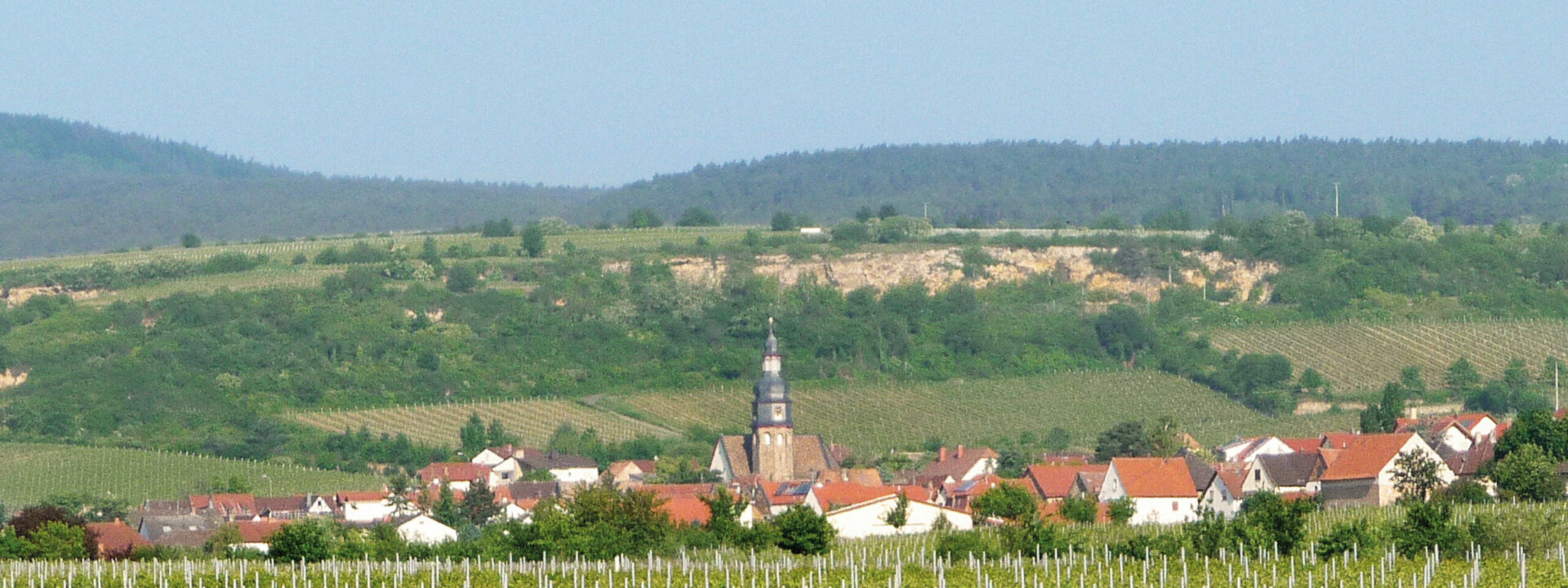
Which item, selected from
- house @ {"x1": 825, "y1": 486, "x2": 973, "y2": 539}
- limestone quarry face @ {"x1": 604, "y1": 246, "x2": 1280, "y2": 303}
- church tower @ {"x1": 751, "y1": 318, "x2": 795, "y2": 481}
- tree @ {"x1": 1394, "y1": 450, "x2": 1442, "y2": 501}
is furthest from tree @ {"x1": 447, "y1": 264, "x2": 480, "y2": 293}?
tree @ {"x1": 1394, "y1": 450, "x2": 1442, "y2": 501}

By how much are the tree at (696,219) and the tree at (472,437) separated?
2776 inches

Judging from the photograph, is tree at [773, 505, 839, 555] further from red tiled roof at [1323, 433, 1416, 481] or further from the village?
red tiled roof at [1323, 433, 1416, 481]

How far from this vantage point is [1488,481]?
73.0 meters

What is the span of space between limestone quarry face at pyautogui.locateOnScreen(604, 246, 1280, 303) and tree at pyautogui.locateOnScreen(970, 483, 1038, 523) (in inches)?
3260

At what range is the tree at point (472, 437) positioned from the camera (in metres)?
111

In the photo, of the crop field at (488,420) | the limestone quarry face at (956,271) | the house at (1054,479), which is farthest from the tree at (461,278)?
the house at (1054,479)

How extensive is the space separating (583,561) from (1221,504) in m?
27.5

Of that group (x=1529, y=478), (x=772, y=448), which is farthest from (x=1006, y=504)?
(x=772, y=448)

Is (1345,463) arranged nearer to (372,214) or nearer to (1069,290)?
(1069,290)

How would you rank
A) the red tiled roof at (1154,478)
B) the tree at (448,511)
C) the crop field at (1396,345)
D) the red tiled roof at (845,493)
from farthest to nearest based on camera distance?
the crop field at (1396,345)
the tree at (448,511)
the red tiled roof at (1154,478)
the red tiled roof at (845,493)

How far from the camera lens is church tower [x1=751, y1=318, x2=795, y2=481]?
106 m

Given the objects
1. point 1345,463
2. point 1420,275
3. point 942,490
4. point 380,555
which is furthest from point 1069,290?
point 380,555

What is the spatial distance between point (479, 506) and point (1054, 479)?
59.6 ft

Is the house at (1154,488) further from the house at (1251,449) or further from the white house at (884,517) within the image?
the white house at (884,517)
